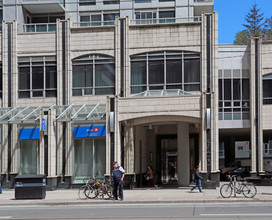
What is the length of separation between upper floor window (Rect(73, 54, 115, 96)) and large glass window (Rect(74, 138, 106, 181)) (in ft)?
10.7

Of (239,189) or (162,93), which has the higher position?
(162,93)

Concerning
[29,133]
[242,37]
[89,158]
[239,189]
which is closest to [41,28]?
[29,133]

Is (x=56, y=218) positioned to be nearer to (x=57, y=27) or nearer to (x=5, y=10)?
(x=57, y=27)

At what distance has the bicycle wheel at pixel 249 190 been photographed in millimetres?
22438

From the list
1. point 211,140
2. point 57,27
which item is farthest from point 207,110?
point 57,27

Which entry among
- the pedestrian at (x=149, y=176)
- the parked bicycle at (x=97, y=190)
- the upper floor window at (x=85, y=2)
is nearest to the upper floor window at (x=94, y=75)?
the pedestrian at (x=149, y=176)

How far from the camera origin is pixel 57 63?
33.2 meters

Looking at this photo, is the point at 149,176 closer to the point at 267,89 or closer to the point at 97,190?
the point at 97,190

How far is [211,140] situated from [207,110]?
1796mm

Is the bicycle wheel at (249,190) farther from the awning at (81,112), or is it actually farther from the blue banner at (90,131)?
the blue banner at (90,131)

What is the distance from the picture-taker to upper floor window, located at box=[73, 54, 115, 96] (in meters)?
32.8

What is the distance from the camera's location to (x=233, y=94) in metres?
38.0

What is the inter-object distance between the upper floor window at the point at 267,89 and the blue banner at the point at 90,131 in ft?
41.9

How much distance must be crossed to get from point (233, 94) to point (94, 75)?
11.2m
